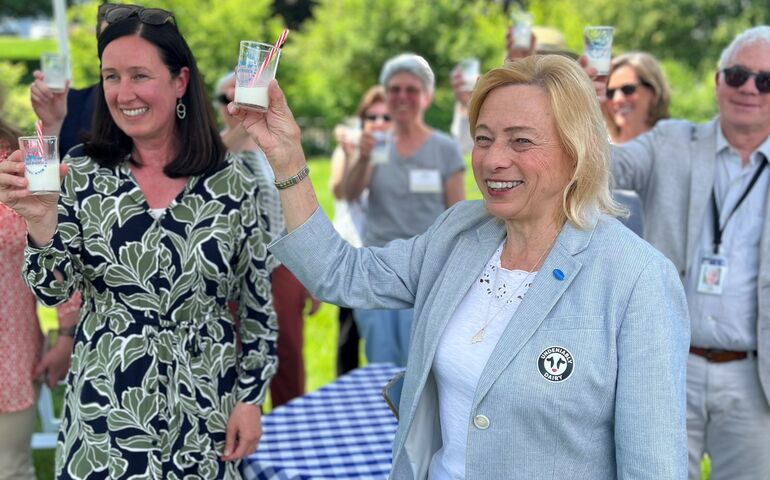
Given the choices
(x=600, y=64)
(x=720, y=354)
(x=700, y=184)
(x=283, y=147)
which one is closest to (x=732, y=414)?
(x=720, y=354)

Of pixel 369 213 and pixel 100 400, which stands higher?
pixel 369 213

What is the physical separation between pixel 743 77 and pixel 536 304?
163cm

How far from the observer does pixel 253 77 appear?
1.86 meters

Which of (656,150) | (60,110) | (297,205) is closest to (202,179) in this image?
(297,205)

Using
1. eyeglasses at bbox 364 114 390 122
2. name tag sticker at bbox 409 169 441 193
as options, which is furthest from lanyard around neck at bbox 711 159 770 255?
eyeglasses at bbox 364 114 390 122

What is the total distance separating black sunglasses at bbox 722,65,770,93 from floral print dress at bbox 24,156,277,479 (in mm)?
1879

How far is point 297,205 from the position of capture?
189 cm

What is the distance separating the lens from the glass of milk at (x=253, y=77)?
72.9 inches

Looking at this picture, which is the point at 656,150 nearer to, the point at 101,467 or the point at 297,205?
the point at 297,205

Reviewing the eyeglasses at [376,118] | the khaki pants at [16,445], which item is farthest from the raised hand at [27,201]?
the eyeglasses at [376,118]

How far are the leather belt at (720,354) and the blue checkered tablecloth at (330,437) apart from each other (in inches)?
48.5

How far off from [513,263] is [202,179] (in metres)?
1.01

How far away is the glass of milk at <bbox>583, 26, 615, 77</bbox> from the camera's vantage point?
8.95 feet

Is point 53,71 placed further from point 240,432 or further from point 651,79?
point 651,79
